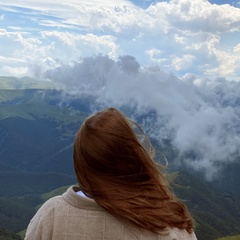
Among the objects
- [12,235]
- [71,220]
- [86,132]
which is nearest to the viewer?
[71,220]

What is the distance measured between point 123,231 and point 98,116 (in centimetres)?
140

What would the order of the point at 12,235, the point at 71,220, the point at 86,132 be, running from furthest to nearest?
the point at 12,235 → the point at 86,132 → the point at 71,220

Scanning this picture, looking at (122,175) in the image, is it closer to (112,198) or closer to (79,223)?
(112,198)

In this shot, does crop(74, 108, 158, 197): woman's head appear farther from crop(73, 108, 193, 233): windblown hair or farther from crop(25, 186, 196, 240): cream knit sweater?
crop(25, 186, 196, 240): cream knit sweater

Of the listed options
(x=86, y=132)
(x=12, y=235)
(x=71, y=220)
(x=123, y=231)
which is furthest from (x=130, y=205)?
(x=12, y=235)

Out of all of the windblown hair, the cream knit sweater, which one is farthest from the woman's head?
the cream knit sweater

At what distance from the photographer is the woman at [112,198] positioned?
4949 millimetres

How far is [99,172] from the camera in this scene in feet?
16.9

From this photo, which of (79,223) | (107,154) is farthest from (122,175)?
(79,223)

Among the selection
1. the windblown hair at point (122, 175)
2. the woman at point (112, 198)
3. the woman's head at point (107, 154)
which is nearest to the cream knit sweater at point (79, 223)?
the woman at point (112, 198)

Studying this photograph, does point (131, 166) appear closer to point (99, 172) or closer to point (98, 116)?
point (99, 172)

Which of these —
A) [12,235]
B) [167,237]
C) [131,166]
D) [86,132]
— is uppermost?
[86,132]

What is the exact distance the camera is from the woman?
4.95m

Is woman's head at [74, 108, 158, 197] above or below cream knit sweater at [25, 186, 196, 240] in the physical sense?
above
